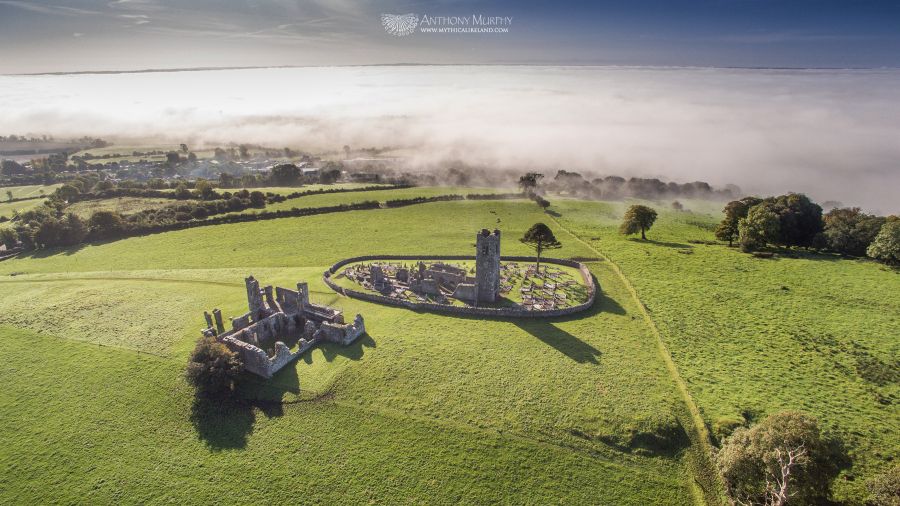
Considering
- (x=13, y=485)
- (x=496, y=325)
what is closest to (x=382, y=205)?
(x=496, y=325)

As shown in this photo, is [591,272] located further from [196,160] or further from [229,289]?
[196,160]

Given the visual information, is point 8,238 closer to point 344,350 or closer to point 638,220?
point 344,350

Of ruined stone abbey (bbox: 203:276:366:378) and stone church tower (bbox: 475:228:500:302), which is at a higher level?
stone church tower (bbox: 475:228:500:302)

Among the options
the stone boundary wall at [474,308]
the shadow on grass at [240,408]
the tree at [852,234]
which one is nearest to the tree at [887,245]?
the tree at [852,234]

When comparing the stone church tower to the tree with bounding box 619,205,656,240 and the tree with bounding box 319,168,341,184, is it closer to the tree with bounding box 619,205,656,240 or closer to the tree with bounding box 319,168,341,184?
the tree with bounding box 619,205,656,240

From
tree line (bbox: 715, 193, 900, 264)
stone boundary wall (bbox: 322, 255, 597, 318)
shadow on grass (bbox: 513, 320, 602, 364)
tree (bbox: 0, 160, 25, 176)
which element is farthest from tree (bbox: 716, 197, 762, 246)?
tree (bbox: 0, 160, 25, 176)

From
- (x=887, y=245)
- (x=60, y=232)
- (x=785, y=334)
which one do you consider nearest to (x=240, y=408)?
(x=785, y=334)
